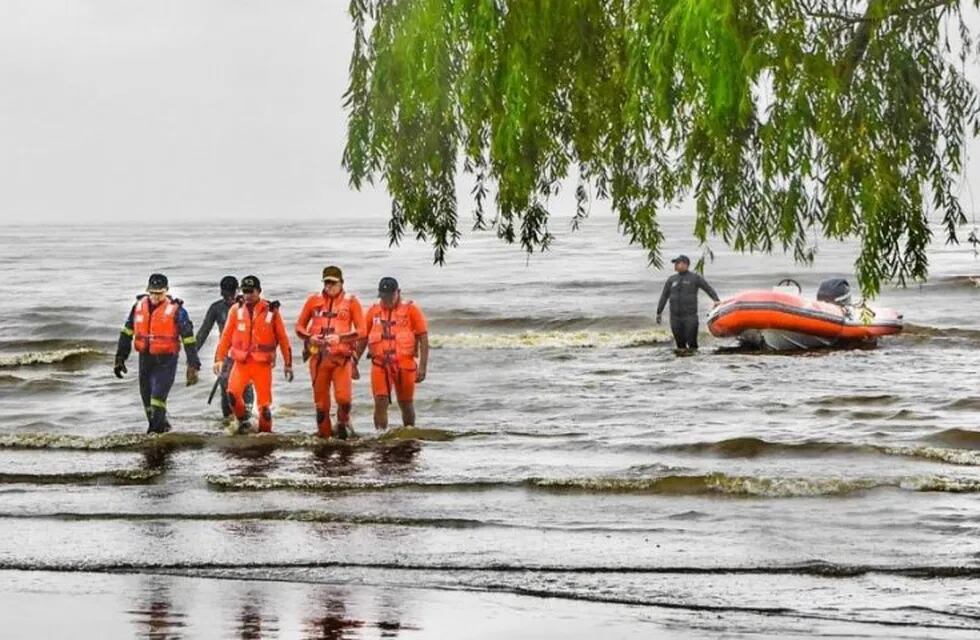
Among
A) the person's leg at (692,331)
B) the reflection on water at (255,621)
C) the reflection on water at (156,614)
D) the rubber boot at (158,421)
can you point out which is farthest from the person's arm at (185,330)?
the person's leg at (692,331)

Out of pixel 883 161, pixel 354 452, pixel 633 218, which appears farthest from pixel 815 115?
pixel 354 452

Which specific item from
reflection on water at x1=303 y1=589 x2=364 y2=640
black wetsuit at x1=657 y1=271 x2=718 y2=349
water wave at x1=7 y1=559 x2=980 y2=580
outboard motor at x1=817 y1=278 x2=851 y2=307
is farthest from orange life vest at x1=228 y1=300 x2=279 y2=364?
outboard motor at x1=817 y1=278 x2=851 y2=307

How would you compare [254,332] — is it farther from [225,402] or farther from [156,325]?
[225,402]

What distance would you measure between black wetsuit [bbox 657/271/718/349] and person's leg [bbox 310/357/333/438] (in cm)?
1114

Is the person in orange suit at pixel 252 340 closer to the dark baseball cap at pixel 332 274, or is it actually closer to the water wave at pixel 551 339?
the dark baseball cap at pixel 332 274

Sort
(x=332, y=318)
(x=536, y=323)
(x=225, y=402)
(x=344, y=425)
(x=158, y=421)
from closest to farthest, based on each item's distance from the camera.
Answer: (x=332, y=318)
(x=344, y=425)
(x=158, y=421)
(x=225, y=402)
(x=536, y=323)

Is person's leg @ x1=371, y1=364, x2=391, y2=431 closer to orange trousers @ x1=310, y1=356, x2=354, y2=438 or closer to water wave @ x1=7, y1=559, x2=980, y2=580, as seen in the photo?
orange trousers @ x1=310, y1=356, x2=354, y2=438

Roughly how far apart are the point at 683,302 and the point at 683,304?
12 centimetres

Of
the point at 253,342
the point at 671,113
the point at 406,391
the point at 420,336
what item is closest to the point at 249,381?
the point at 253,342

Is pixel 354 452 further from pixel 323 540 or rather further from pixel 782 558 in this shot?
pixel 782 558

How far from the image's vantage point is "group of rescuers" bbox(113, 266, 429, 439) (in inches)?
719

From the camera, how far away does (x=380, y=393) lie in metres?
19.4

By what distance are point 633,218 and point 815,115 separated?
6.07 ft

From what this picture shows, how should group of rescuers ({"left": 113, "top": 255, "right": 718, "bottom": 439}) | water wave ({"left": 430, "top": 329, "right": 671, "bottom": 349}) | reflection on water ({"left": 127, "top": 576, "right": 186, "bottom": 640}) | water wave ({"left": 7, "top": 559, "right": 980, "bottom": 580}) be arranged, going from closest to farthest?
reflection on water ({"left": 127, "top": 576, "right": 186, "bottom": 640}) → water wave ({"left": 7, "top": 559, "right": 980, "bottom": 580}) → group of rescuers ({"left": 113, "top": 255, "right": 718, "bottom": 439}) → water wave ({"left": 430, "top": 329, "right": 671, "bottom": 349})
